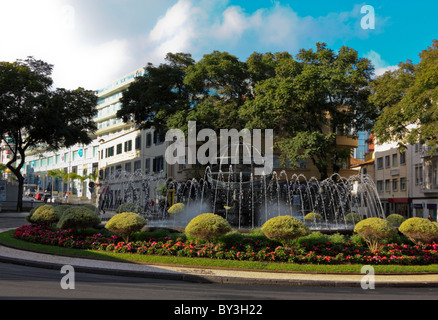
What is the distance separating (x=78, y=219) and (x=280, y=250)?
7866mm

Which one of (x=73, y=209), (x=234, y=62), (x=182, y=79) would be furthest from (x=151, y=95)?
(x=73, y=209)

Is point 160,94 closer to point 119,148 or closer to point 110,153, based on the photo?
point 119,148

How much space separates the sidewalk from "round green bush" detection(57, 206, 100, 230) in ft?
9.93

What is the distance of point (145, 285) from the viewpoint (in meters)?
10.7

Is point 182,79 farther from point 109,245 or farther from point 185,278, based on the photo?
point 185,278

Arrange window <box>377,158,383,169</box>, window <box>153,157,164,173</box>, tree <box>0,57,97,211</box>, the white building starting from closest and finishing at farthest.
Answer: tree <box>0,57,97,211</box>
window <box>153,157,164,173</box>
window <box>377,158,383,169</box>
the white building

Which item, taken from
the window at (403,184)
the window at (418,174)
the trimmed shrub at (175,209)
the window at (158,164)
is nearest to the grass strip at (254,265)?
the trimmed shrub at (175,209)

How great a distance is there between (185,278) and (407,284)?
602 centimetres

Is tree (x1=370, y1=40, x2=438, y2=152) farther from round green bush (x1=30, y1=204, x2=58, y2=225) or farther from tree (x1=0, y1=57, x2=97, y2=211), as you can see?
tree (x1=0, y1=57, x2=97, y2=211)

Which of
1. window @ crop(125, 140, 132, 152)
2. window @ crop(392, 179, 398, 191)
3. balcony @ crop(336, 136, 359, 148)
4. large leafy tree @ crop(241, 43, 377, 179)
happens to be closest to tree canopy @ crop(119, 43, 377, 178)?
large leafy tree @ crop(241, 43, 377, 179)

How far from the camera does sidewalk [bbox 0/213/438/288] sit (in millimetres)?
11789

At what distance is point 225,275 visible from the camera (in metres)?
12.2

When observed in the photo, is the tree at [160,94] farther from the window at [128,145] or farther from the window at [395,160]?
the window at [395,160]

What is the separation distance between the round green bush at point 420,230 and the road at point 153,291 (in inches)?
136
